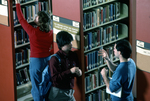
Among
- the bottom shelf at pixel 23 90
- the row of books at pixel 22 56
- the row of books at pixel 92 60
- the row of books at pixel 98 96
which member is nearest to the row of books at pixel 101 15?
the row of books at pixel 92 60

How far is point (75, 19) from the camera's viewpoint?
3.91 meters

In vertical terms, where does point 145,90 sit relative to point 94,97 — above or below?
above

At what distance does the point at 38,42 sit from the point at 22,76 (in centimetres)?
104

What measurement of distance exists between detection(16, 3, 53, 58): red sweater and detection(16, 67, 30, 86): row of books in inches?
27.9

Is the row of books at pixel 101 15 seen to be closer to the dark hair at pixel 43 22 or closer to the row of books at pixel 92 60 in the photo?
the row of books at pixel 92 60

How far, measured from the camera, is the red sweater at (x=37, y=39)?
4266 millimetres

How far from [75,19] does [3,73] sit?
1.57 metres

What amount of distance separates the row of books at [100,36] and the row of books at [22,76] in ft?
4.81

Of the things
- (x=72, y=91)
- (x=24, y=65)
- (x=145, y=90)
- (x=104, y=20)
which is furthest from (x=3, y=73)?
(x=145, y=90)

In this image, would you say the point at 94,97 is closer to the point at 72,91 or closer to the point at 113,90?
the point at 72,91

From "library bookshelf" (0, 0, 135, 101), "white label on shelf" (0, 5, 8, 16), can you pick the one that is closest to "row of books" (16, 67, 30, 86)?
"library bookshelf" (0, 0, 135, 101)

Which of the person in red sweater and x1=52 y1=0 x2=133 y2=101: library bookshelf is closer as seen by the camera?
x1=52 y1=0 x2=133 y2=101: library bookshelf

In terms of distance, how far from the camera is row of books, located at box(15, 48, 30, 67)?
5027 millimetres

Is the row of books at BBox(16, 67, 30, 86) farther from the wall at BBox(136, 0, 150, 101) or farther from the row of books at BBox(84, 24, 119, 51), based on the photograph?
the wall at BBox(136, 0, 150, 101)
